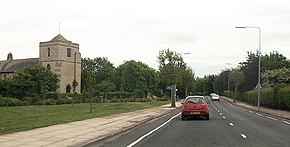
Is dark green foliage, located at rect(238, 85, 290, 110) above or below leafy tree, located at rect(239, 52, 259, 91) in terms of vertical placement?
below

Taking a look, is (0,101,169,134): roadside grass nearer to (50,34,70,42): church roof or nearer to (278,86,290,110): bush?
(278,86,290,110): bush

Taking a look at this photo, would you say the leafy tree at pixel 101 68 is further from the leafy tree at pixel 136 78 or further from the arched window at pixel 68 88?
the arched window at pixel 68 88

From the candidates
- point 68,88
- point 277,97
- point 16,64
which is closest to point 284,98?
point 277,97

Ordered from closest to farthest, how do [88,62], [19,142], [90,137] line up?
[19,142]
[90,137]
[88,62]

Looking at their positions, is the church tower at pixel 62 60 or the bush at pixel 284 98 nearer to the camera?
the bush at pixel 284 98

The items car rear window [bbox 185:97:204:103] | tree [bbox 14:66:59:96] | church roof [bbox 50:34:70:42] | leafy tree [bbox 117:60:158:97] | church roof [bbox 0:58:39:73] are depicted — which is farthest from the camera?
leafy tree [bbox 117:60:158:97]

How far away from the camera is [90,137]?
56.4 ft

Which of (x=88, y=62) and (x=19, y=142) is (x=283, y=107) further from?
(x=88, y=62)

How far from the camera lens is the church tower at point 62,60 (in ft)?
369

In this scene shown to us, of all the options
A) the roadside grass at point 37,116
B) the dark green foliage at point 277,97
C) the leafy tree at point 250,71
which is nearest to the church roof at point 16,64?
the leafy tree at point 250,71

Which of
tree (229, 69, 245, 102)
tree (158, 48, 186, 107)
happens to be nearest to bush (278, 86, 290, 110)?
tree (158, 48, 186, 107)

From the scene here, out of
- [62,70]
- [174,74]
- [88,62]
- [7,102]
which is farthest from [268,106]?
[88,62]

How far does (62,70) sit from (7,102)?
53881 mm

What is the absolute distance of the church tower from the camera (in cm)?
11238
